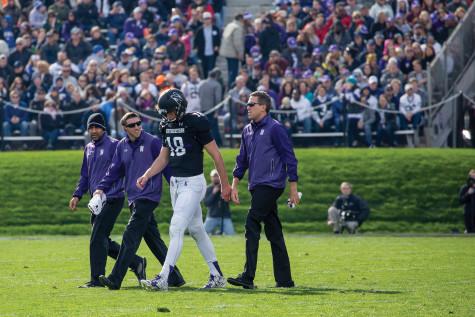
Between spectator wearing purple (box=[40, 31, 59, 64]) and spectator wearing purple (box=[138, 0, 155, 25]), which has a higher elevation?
spectator wearing purple (box=[138, 0, 155, 25])

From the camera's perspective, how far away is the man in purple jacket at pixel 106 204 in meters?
15.3

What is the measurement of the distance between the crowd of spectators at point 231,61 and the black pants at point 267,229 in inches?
611

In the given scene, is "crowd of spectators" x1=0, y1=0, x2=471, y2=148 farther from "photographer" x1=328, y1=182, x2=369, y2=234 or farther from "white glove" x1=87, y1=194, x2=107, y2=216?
"white glove" x1=87, y1=194, x2=107, y2=216

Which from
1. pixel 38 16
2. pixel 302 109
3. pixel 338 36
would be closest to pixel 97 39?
pixel 38 16

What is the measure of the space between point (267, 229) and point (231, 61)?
19.0 m

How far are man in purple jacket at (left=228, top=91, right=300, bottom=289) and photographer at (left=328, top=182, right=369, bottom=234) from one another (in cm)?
1219

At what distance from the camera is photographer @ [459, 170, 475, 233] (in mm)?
26625

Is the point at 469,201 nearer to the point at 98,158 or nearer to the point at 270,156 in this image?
the point at 98,158

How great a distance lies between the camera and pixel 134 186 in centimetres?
1485

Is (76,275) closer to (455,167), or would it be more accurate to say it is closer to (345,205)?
(345,205)

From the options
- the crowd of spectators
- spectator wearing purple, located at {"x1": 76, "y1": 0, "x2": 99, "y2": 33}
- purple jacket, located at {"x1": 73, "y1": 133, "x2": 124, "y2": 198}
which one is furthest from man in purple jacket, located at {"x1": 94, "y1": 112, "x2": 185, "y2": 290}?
spectator wearing purple, located at {"x1": 76, "y1": 0, "x2": 99, "y2": 33}

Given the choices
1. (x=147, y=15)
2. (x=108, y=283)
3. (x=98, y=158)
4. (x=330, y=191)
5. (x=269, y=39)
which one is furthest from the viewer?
(x=147, y=15)

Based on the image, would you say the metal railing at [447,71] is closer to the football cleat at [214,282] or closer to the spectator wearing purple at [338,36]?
the spectator wearing purple at [338,36]

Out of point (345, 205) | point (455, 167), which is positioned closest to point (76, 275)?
point (345, 205)
